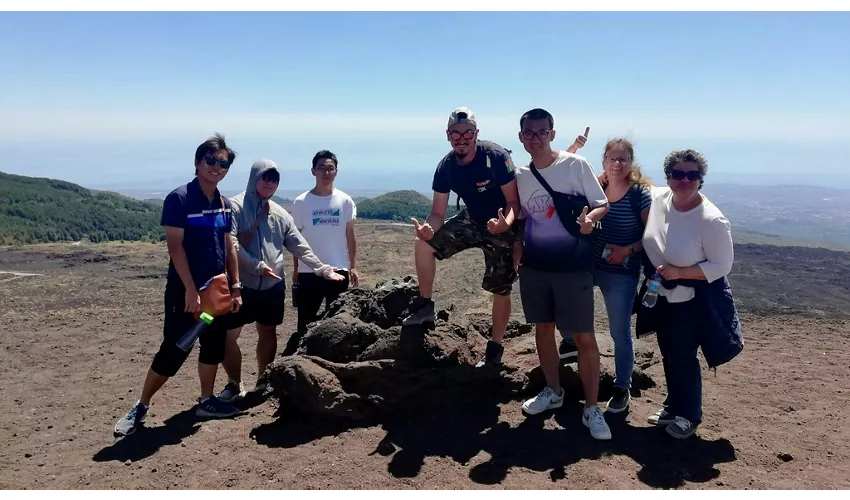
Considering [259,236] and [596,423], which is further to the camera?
[259,236]

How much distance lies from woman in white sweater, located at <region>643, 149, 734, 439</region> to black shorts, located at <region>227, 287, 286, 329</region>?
4.00m

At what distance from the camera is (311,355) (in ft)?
21.1

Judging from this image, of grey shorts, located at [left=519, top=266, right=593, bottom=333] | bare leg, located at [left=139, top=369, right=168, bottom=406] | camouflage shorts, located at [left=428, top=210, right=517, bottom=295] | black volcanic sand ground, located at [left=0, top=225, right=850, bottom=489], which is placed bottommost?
black volcanic sand ground, located at [left=0, top=225, right=850, bottom=489]

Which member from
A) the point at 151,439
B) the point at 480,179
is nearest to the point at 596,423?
the point at 480,179

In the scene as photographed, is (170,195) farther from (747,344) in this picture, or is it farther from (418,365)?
(747,344)

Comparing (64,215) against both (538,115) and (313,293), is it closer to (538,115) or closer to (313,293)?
(313,293)

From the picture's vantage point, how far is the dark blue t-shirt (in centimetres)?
553

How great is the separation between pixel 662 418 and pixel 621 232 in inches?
73.8

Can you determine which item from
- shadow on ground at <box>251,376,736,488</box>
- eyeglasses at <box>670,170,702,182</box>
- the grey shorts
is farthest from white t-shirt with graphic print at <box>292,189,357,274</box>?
eyeglasses at <box>670,170,702,182</box>

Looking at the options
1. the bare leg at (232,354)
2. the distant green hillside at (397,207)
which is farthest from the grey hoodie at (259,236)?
the distant green hillside at (397,207)

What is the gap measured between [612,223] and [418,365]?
244cm

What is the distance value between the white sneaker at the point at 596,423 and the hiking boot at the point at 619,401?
1.56ft

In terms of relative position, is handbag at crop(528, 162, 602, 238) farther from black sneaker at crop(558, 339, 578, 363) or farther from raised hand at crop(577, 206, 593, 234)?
black sneaker at crop(558, 339, 578, 363)

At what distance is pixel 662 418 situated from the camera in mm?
5719
